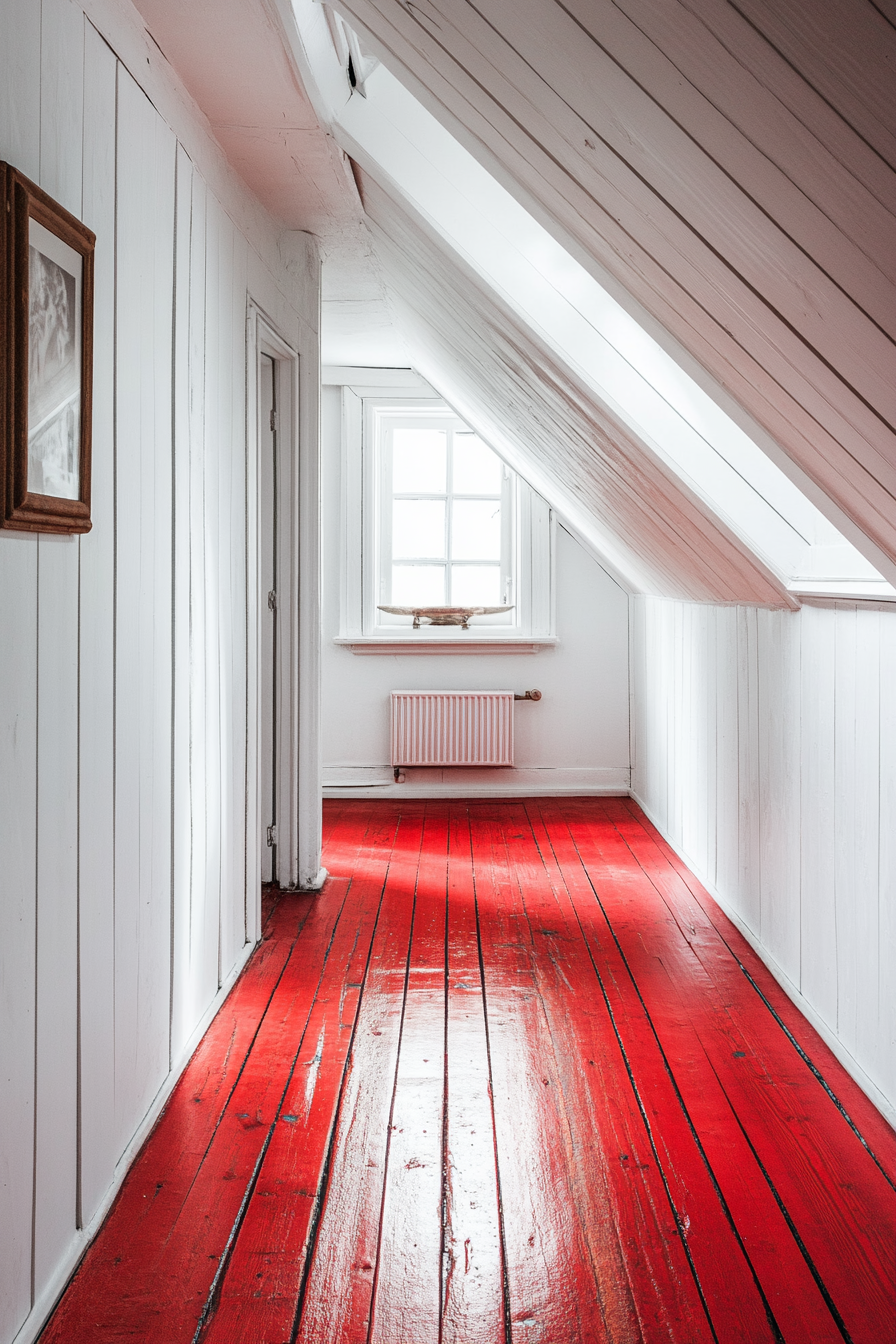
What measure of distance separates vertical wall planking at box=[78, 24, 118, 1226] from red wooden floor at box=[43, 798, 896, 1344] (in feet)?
0.68

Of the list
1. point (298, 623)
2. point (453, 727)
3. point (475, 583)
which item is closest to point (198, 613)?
point (298, 623)

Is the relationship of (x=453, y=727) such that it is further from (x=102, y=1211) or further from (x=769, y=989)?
(x=102, y=1211)

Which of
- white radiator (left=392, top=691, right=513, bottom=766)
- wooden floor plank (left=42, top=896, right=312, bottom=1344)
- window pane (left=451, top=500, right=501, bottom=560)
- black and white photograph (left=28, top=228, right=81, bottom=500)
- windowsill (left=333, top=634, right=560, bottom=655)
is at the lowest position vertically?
wooden floor plank (left=42, top=896, right=312, bottom=1344)

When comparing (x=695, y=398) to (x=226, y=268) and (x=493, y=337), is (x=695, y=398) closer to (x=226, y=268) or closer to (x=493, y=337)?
(x=493, y=337)

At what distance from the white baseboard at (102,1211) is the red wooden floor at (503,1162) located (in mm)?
23

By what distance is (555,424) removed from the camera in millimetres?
3371

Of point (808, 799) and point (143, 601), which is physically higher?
point (143, 601)

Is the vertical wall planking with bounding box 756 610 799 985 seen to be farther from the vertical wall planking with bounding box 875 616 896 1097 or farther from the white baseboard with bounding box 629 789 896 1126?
the vertical wall planking with bounding box 875 616 896 1097

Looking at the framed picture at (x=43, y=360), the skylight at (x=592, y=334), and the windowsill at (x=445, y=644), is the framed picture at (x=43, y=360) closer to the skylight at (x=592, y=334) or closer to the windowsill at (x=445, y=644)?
the skylight at (x=592, y=334)

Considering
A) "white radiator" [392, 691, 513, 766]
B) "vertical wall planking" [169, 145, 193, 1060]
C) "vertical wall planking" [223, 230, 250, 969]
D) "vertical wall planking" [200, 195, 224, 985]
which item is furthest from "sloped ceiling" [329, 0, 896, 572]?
"white radiator" [392, 691, 513, 766]

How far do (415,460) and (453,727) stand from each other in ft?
5.08

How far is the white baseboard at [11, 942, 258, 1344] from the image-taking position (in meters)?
1.53

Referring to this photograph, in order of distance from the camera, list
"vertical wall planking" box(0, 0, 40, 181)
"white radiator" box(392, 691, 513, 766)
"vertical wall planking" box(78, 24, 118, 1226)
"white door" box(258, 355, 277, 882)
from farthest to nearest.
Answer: "white radiator" box(392, 691, 513, 766) → "white door" box(258, 355, 277, 882) → "vertical wall planking" box(78, 24, 118, 1226) → "vertical wall planking" box(0, 0, 40, 181)

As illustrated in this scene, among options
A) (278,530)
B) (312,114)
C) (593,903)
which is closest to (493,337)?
(312,114)
